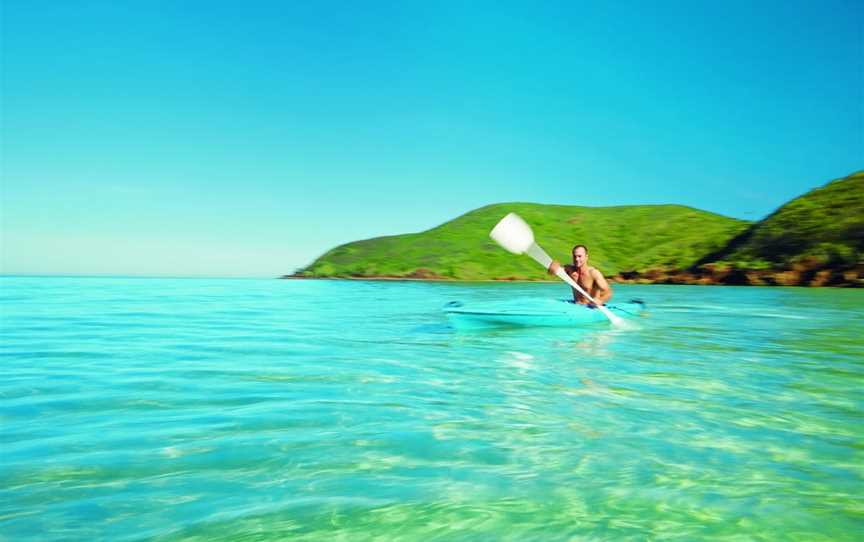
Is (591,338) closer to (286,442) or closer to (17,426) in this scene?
(286,442)

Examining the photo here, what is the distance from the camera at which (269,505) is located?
3857mm

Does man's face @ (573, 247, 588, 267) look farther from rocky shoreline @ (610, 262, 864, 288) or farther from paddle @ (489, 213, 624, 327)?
rocky shoreline @ (610, 262, 864, 288)

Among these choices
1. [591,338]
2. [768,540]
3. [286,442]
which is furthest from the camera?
[591,338]

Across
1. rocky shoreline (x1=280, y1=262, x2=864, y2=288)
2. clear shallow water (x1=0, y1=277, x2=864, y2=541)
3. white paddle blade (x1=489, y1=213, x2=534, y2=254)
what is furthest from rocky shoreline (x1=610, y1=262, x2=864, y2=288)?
clear shallow water (x1=0, y1=277, x2=864, y2=541)

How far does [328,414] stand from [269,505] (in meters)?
2.55

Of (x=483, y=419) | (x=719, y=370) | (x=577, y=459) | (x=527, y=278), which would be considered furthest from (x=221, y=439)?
(x=527, y=278)

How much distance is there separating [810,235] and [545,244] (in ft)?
127

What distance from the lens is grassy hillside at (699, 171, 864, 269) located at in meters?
63.3

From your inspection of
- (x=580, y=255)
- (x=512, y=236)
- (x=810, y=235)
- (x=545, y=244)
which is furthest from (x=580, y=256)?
(x=545, y=244)

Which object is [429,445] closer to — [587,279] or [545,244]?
[587,279]

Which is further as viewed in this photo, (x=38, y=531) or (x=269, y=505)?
(x=269, y=505)

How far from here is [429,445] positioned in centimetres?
528

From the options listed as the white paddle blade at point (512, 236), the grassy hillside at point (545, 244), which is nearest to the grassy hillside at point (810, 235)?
the grassy hillside at point (545, 244)

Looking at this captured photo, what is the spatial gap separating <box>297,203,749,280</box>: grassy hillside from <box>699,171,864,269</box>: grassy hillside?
723cm
